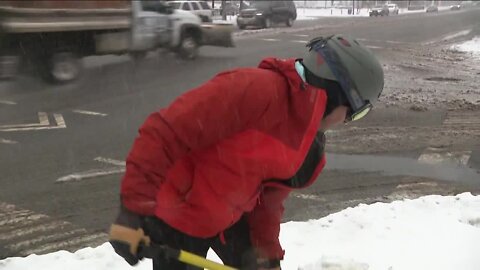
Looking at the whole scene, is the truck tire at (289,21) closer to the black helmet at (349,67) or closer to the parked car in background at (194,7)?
the parked car in background at (194,7)

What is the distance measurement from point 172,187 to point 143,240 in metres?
0.19

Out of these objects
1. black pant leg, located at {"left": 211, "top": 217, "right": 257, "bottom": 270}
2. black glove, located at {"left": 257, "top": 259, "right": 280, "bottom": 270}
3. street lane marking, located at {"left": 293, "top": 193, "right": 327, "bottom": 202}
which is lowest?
street lane marking, located at {"left": 293, "top": 193, "right": 327, "bottom": 202}

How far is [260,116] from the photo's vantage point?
1.66m

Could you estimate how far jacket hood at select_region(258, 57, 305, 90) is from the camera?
1.69 metres

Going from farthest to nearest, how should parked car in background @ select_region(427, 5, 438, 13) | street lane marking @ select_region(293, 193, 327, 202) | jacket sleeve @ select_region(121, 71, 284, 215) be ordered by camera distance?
parked car in background @ select_region(427, 5, 438, 13)
street lane marking @ select_region(293, 193, 327, 202)
jacket sleeve @ select_region(121, 71, 284, 215)

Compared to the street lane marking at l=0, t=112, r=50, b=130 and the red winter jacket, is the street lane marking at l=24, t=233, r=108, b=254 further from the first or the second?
the street lane marking at l=0, t=112, r=50, b=130

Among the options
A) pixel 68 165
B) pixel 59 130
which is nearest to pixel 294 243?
pixel 68 165

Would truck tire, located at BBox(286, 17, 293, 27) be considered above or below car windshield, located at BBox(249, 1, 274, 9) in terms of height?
below

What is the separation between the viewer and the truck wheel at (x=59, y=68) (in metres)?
10.1

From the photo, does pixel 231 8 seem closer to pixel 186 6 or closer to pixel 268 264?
pixel 186 6

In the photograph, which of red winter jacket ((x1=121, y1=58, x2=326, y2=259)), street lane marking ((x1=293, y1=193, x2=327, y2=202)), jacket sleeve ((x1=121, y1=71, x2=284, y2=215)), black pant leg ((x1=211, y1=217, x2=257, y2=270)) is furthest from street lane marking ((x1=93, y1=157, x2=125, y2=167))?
jacket sleeve ((x1=121, y1=71, x2=284, y2=215))

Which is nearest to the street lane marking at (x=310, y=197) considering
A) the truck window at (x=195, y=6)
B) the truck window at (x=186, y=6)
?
the truck window at (x=186, y=6)

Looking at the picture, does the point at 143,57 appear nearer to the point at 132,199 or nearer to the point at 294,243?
the point at 294,243

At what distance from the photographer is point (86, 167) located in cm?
571
